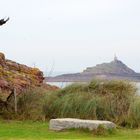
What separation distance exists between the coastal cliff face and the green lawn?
387cm

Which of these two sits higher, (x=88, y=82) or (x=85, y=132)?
(x=88, y=82)

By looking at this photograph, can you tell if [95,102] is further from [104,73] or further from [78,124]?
[104,73]

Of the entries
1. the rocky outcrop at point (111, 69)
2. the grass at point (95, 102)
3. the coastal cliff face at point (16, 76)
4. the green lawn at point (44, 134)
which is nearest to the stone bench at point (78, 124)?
the green lawn at point (44, 134)

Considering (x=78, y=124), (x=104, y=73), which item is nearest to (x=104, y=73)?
(x=104, y=73)

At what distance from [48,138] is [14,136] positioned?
3.18ft

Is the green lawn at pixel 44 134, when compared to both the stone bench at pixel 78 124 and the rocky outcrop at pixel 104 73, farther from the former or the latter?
the rocky outcrop at pixel 104 73

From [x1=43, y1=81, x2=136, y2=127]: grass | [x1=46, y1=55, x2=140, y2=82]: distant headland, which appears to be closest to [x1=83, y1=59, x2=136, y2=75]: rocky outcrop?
[x1=46, y1=55, x2=140, y2=82]: distant headland

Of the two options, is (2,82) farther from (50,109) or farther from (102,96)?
(102,96)

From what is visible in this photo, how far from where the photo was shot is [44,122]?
797 inches

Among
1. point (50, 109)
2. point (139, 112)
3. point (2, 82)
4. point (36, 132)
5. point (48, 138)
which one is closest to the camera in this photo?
point (48, 138)

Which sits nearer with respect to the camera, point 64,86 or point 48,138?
point 48,138

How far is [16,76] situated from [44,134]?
7467mm

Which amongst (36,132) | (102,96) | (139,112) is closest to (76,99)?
(102,96)

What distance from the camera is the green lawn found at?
16.2m
